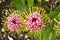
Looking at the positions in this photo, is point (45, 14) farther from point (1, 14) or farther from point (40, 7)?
point (1, 14)

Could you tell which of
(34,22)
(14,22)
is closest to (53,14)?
(34,22)

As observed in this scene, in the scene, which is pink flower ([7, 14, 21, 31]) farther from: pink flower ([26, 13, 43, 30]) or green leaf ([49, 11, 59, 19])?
green leaf ([49, 11, 59, 19])

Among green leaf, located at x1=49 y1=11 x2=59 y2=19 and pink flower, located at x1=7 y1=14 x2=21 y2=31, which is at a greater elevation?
green leaf, located at x1=49 y1=11 x2=59 y2=19

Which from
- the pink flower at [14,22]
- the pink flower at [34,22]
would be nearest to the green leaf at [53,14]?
the pink flower at [34,22]

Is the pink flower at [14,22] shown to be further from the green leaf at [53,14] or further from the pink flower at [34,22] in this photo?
the green leaf at [53,14]

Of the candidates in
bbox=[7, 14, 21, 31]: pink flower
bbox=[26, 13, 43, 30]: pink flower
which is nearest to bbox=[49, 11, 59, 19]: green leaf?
bbox=[26, 13, 43, 30]: pink flower

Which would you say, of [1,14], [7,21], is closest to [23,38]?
[1,14]

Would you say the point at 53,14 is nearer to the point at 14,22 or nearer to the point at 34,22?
the point at 34,22

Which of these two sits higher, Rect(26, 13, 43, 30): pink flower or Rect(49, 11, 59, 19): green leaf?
Rect(49, 11, 59, 19): green leaf
